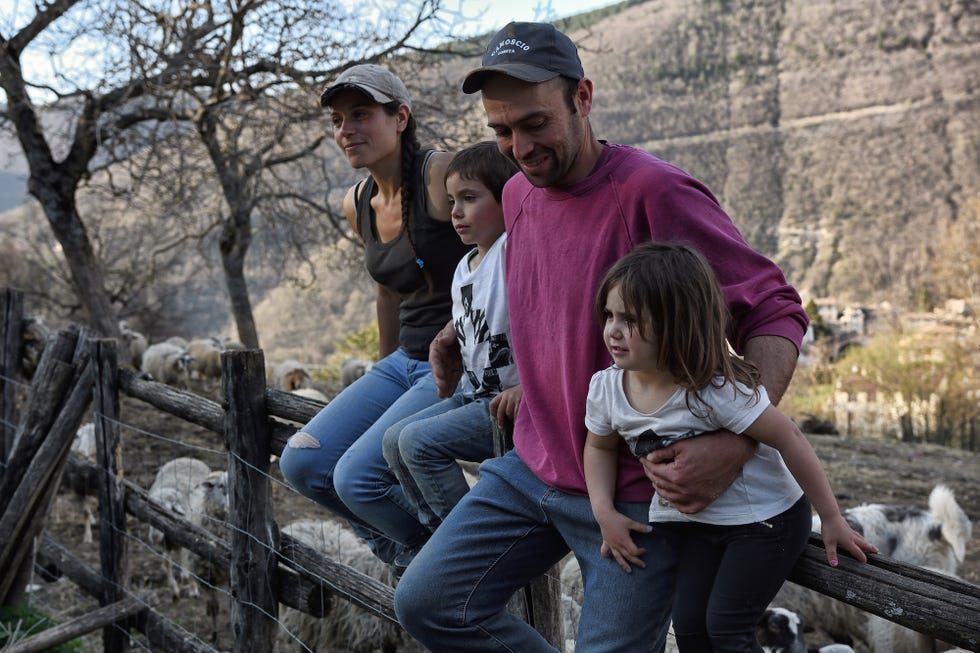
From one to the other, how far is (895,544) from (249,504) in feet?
16.2

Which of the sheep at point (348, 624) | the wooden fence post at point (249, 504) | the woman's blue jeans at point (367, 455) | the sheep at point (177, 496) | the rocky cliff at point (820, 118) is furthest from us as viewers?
the rocky cliff at point (820, 118)

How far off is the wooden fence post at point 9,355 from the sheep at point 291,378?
9.91 metres

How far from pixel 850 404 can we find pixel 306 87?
1724 centimetres

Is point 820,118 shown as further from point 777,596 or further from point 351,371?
point 777,596

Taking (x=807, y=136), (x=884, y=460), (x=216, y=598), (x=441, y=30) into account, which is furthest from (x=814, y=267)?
(x=216, y=598)

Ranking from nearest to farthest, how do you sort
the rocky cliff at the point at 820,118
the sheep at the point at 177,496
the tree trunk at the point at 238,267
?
the sheep at the point at 177,496 < the tree trunk at the point at 238,267 < the rocky cliff at the point at 820,118

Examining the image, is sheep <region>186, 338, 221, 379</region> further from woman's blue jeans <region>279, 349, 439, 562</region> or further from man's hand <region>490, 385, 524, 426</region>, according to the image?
man's hand <region>490, 385, 524, 426</region>

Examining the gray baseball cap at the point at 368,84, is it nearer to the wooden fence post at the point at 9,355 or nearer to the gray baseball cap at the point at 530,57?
the gray baseball cap at the point at 530,57

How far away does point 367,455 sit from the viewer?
8.91 ft

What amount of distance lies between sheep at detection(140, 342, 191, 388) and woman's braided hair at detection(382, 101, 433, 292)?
44.7 ft

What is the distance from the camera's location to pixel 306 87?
10008mm

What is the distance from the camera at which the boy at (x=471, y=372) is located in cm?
249

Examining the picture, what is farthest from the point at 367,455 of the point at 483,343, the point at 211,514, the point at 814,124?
the point at 814,124

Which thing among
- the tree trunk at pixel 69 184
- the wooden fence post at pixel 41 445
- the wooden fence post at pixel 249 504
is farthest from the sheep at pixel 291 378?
the wooden fence post at pixel 249 504
